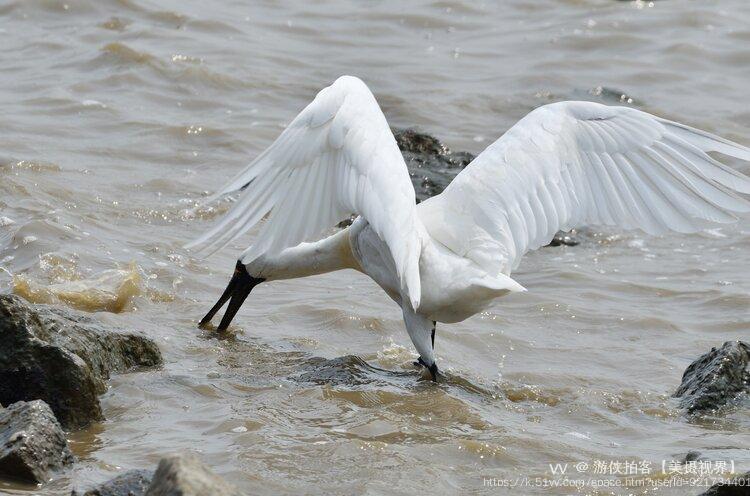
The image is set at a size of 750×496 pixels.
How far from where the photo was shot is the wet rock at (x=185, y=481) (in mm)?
3742

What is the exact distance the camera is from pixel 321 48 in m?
15.0

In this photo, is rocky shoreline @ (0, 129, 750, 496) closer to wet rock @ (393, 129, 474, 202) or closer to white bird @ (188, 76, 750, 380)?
white bird @ (188, 76, 750, 380)

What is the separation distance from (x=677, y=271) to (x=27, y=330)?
570 centimetres

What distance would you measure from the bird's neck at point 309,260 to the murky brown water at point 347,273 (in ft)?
1.12

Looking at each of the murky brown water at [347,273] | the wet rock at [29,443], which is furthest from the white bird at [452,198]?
the wet rock at [29,443]

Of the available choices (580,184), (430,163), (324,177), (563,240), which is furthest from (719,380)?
(430,163)

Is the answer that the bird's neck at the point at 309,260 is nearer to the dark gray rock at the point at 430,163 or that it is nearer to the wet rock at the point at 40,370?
the wet rock at the point at 40,370

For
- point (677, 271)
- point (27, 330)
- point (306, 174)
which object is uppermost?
point (306, 174)

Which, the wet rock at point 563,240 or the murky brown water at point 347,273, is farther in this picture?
the wet rock at point 563,240

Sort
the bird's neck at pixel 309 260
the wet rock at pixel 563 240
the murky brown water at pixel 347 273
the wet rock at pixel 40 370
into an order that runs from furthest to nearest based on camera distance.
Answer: the wet rock at pixel 563 240 < the bird's neck at pixel 309 260 < the murky brown water at pixel 347 273 < the wet rock at pixel 40 370

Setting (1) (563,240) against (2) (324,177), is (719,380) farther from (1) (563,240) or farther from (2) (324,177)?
(1) (563,240)

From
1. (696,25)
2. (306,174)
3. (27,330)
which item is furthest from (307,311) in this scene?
(696,25)

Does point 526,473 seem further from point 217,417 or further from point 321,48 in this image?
point 321,48

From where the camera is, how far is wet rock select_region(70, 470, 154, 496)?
171 inches
